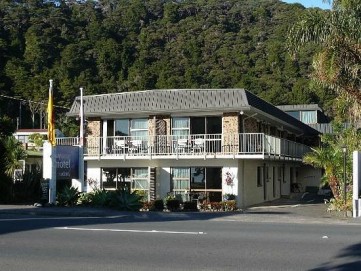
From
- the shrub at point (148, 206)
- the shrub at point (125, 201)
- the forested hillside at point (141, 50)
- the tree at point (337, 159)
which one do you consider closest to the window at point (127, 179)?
the shrub at point (148, 206)

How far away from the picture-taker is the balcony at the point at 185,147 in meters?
27.4

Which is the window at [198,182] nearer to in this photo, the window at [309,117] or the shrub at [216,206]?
the shrub at [216,206]

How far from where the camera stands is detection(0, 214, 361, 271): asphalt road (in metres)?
9.58

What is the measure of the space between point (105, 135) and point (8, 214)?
10597mm

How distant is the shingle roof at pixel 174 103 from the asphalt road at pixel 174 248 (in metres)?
12.7

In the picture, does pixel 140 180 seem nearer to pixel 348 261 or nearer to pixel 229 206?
pixel 229 206

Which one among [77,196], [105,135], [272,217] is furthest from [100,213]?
[105,135]

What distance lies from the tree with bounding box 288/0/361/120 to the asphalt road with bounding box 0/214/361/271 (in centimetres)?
1034

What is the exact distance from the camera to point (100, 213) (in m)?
21.0

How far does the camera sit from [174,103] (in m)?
28.9

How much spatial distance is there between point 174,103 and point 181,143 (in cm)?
215

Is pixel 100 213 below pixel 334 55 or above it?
below

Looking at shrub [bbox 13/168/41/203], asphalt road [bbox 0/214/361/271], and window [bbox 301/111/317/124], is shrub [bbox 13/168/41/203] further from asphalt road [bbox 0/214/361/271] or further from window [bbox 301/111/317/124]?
window [bbox 301/111/317/124]

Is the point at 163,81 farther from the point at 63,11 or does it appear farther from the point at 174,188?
the point at 174,188
